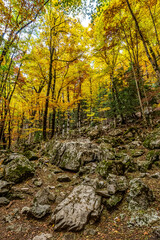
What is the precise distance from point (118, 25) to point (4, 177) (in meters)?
14.1

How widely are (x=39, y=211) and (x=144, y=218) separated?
308cm

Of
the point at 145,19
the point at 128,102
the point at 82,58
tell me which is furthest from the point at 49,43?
the point at 128,102

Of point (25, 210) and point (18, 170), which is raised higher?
point (18, 170)

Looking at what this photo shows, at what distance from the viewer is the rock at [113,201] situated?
3.45m

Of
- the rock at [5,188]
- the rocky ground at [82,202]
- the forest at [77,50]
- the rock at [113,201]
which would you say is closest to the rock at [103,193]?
the rocky ground at [82,202]

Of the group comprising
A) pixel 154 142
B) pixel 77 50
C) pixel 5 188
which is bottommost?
pixel 5 188

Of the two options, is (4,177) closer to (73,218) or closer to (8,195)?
(8,195)

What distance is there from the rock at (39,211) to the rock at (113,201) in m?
1.90

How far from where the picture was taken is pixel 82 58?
37.6 feet

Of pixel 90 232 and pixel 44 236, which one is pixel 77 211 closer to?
pixel 90 232

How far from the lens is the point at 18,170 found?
526 centimetres

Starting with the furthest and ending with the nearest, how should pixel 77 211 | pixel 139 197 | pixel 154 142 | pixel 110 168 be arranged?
pixel 154 142 → pixel 110 168 → pixel 139 197 → pixel 77 211

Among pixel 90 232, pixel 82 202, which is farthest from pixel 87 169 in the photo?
pixel 90 232

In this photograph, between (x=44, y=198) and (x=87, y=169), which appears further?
(x=87, y=169)
